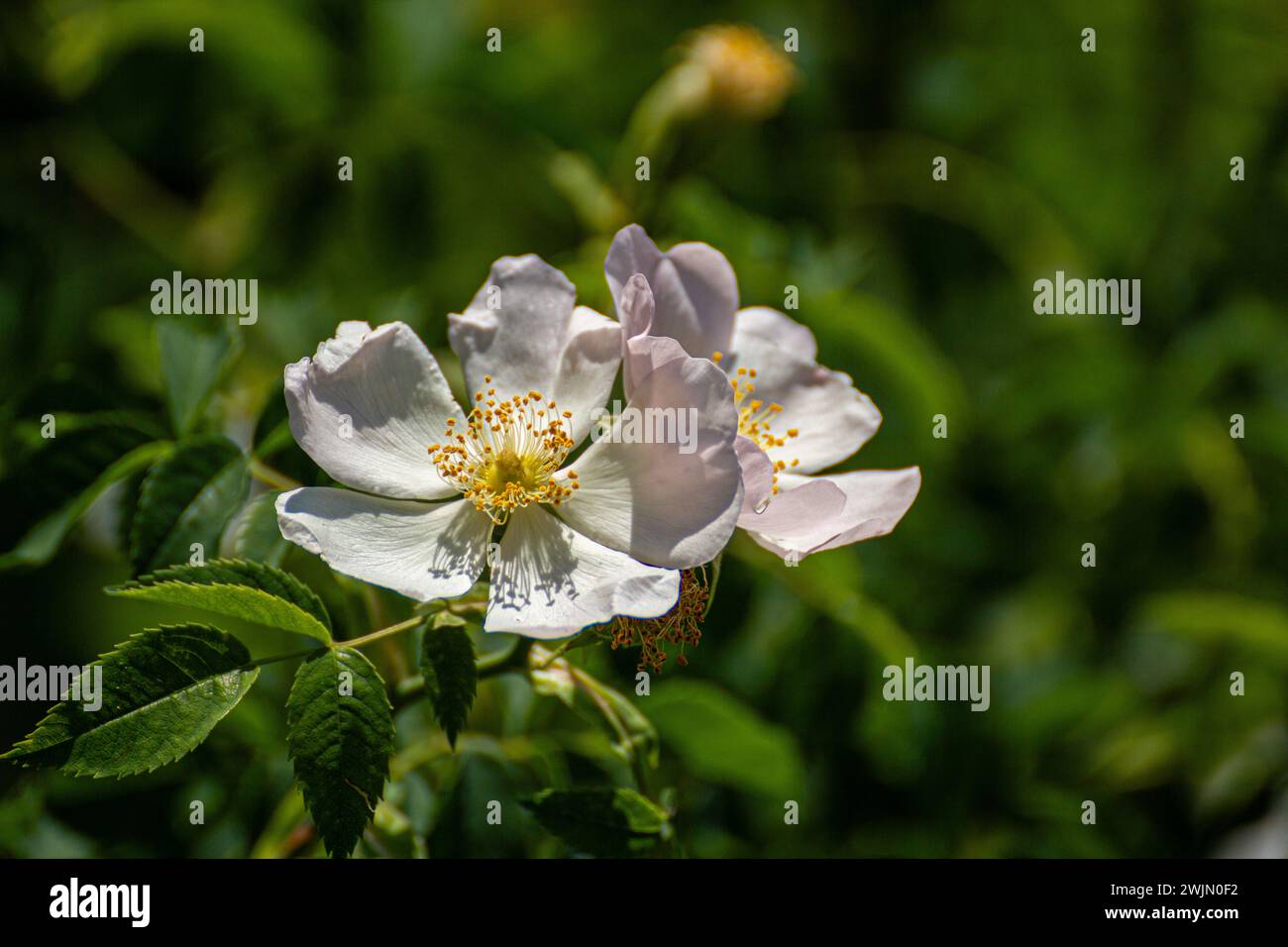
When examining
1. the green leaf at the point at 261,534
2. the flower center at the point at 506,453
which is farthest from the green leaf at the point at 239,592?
the flower center at the point at 506,453

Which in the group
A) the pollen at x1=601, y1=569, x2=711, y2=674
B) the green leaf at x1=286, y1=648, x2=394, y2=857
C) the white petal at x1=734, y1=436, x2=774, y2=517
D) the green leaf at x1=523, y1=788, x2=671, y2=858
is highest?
the white petal at x1=734, y1=436, x2=774, y2=517

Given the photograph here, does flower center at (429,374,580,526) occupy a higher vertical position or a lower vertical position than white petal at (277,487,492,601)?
higher

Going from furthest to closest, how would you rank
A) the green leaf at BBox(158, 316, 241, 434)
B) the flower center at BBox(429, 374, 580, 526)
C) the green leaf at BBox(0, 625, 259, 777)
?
the green leaf at BBox(158, 316, 241, 434)
the flower center at BBox(429, 374, 580, 526)
the green leaf at BBox(0, 625, 259, 777)

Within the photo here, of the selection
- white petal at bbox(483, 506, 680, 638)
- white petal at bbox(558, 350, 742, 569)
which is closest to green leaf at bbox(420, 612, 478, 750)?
white petal at bbox(483, 506, 680, 638)

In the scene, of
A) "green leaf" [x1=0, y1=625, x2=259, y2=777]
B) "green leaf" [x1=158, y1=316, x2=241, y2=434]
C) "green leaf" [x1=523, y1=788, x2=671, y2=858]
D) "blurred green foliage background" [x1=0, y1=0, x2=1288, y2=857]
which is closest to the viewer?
"green leaf" [x1=0, y1=625, x2=259, y2=777]

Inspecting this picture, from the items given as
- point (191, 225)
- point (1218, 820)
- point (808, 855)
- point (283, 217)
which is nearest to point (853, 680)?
point (808, 855)

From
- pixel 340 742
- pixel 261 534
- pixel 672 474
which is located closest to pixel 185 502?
pixel 261 534

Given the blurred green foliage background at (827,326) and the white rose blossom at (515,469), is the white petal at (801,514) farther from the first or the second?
the blurred green foliage background at (827,326)

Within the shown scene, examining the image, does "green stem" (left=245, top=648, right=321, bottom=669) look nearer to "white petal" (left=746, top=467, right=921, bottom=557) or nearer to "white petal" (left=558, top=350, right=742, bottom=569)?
"white petal" (left=558, top=350, right=742, bottom=569)
